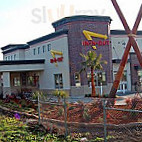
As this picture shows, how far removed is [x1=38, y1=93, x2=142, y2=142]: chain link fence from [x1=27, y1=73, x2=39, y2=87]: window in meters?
21.9

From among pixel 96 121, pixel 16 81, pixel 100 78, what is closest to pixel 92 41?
pixel 100 78

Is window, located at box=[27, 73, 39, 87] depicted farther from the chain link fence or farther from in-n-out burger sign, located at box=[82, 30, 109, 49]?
the chain link fence

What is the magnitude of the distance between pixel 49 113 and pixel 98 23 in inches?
702

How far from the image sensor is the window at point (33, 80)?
1371 inches

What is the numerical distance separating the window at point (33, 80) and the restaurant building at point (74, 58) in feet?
1.18

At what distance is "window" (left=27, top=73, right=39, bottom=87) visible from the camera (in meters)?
34.8

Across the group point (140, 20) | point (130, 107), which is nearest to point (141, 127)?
point (130, 107)

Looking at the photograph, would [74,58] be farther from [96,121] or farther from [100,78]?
[96,121]

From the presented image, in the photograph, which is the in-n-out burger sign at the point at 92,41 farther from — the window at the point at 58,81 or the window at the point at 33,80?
the window at the point at 33,80

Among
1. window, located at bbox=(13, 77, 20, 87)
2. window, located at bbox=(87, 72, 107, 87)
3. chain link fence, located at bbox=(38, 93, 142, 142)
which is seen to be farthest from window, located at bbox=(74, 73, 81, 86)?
chain link fence, located at bbox=(38, 93, 142, 142)

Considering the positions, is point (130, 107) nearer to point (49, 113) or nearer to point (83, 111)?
point (83, 111)

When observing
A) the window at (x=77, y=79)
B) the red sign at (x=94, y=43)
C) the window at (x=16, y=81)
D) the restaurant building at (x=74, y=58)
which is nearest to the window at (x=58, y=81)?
the restaurant building at (x=74, y=58)

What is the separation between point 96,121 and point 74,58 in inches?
689

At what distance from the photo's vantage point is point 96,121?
1058 cm
